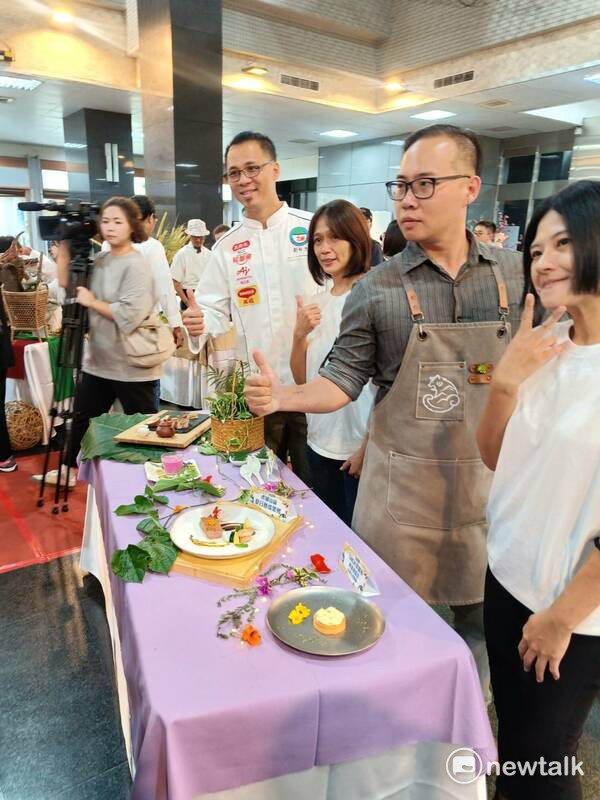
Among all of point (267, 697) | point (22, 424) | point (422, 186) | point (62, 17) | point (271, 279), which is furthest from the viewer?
point (62, 17)

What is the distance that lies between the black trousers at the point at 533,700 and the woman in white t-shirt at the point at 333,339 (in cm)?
77

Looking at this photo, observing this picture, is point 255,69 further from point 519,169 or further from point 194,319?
point 194,319

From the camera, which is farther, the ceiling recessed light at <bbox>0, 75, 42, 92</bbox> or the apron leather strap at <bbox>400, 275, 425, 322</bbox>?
the ceiling recessed light at <bbox>0, 75, 42, 92</bbox>

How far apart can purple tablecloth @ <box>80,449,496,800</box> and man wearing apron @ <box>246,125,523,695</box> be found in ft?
1.10

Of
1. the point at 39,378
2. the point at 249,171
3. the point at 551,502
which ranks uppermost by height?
the point at 249,171

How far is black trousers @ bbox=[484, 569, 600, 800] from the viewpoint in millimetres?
1066

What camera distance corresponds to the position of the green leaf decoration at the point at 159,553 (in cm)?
123

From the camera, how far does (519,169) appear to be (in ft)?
32.5

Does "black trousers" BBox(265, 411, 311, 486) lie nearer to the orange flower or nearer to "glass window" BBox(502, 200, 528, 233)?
the orange flower

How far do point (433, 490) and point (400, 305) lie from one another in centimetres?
47

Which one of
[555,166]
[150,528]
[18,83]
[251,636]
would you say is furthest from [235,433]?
[555,166]

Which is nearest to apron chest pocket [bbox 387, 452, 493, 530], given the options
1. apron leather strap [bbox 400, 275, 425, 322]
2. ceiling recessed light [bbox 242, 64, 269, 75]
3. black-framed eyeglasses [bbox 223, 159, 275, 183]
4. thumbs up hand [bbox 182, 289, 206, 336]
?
apron leather strap [bbox 400, 275, 425, 322]

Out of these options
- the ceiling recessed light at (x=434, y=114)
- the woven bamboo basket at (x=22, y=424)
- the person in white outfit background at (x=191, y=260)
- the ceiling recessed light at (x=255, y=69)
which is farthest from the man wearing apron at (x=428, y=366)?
the ceiling recessed light at (x=434, y=114)

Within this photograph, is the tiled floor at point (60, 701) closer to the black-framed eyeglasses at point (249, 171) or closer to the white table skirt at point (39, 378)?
the white table skirt at point (39, 378)
